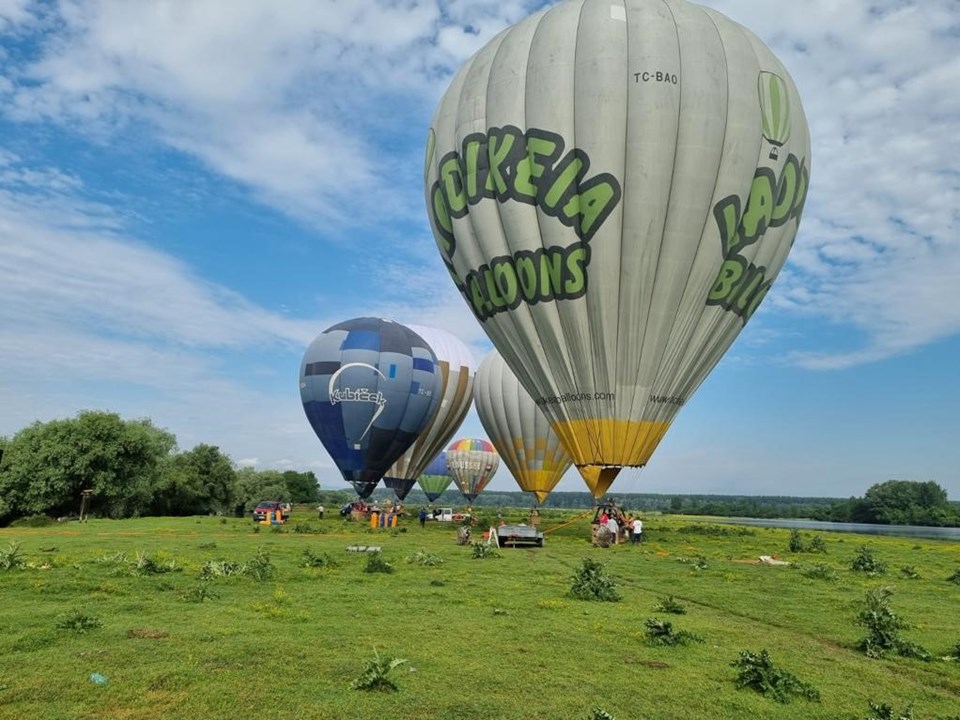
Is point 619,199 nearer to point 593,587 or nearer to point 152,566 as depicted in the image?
point 593,587

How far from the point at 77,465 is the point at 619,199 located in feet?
159

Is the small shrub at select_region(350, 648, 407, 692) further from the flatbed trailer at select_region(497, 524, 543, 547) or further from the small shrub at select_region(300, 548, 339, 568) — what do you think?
the flatbed trailer at select_region(497, 524, 543, 547)

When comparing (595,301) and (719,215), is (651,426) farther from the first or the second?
(719,215)

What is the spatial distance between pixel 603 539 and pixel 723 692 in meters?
23.3

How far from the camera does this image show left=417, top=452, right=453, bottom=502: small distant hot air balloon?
97.5 meters

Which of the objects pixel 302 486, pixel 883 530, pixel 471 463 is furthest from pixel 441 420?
pixel 302 486

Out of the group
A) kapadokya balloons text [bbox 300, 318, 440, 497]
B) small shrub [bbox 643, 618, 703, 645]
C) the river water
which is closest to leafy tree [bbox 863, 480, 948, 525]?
the river water

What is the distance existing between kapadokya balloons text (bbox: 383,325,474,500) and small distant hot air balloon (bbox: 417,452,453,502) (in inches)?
1101

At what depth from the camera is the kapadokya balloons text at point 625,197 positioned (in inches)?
1080

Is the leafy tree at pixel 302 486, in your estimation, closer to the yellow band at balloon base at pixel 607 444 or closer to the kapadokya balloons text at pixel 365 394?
the kapadokya balloons text at pixel 365 394

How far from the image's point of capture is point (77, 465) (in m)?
54.9

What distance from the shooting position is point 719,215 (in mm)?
27734

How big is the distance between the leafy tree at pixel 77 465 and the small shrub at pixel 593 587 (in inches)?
1977

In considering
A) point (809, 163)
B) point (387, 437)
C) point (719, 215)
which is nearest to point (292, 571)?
point (719, 215)
